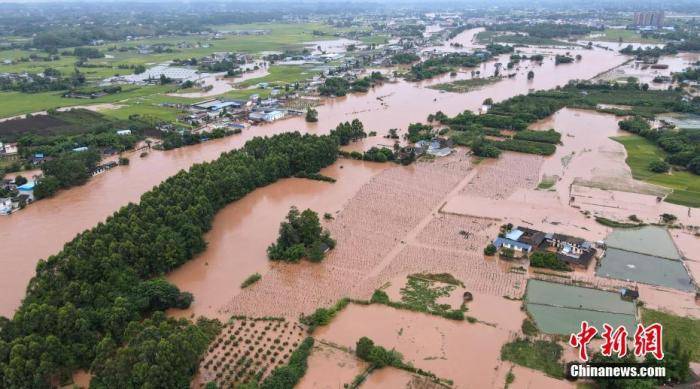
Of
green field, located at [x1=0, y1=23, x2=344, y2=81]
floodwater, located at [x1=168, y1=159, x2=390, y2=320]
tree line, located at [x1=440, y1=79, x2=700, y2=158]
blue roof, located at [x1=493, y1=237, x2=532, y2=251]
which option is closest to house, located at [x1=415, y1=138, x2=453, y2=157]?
tree line, located at [x1=440, y1=79, x2=700, y2=158]

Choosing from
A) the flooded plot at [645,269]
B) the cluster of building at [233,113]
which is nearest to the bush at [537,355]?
the flooded plot at [645,269]

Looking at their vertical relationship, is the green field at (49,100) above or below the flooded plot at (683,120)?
above

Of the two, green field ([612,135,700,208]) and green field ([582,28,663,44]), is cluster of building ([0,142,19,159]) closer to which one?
green field ([612,135,700,208])

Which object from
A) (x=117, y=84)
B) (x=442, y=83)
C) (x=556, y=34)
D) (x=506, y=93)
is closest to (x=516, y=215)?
(x=506, y=93)

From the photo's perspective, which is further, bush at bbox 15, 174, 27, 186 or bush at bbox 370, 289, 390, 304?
bush at bbox 15, 174, 27, 186

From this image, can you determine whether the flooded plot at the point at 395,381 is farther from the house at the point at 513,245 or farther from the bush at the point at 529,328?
the house at the point at 513,245

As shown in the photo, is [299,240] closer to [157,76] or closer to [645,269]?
[645,269]

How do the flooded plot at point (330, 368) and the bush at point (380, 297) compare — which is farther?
the bush at point (380, 297)

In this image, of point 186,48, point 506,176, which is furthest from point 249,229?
point 186,48
